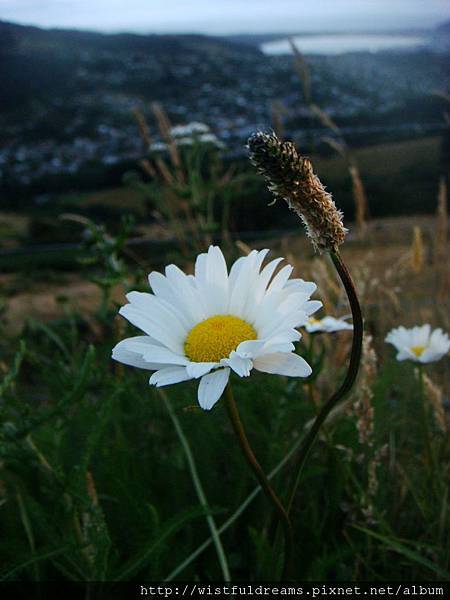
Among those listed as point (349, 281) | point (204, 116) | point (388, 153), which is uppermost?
point (204, 116)

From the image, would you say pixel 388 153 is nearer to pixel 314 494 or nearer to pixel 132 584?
pixel 314 494

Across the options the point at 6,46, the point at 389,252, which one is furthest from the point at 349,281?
the point at 6,46

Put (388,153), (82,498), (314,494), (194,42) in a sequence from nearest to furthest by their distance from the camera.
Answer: (82,498), (314,494), (388,153), (194,42)

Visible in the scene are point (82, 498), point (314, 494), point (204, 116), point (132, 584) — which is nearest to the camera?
point (82, 498)

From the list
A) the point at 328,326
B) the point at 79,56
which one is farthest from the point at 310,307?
the point at 79,56

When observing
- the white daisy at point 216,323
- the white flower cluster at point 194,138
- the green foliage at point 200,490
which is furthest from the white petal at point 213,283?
the white flower cluster at point 194,138

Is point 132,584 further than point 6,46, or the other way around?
point 6,46

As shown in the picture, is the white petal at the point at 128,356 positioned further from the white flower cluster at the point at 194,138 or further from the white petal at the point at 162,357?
the white flower cluster at the point at 194,138

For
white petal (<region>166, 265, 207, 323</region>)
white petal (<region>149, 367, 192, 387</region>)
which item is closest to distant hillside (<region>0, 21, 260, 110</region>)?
white petal (<region>166, 265, 207, 323</region>)
